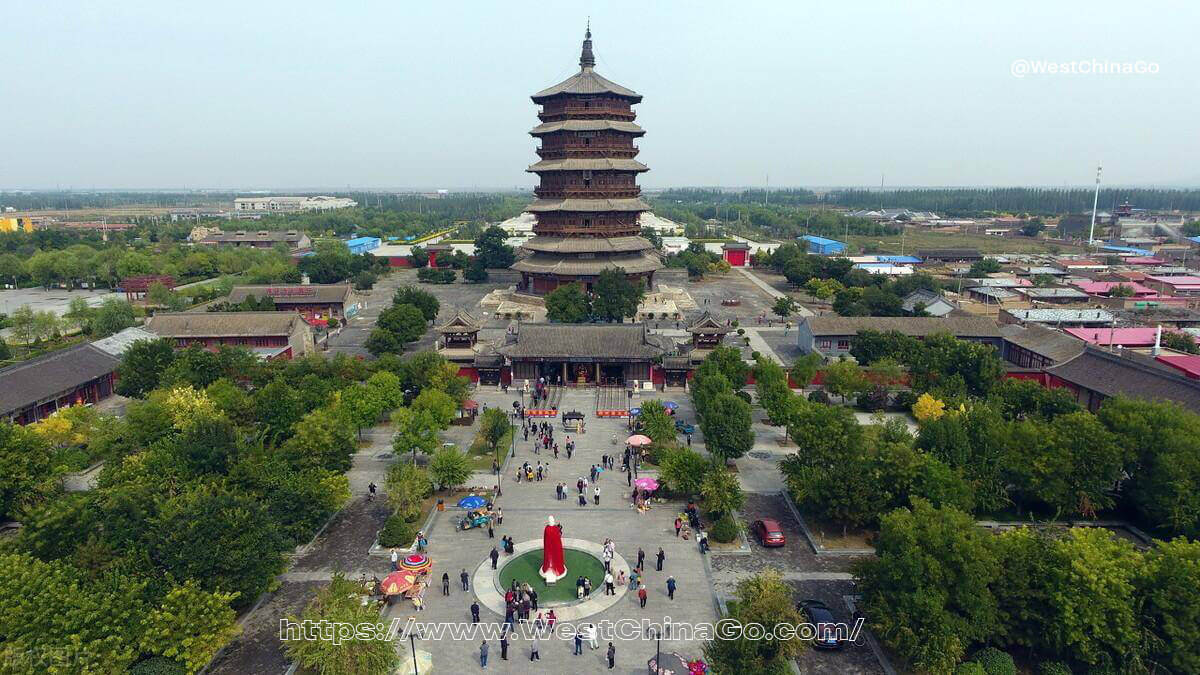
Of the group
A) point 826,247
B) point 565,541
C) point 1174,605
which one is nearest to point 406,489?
point 565,541

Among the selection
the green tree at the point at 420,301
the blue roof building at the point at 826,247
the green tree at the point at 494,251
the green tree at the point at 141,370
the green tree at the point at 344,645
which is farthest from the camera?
the blue roof building at the point at 826,247

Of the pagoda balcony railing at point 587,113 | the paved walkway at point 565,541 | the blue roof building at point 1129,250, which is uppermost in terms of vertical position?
the pagoda balcony railing at point 587,113

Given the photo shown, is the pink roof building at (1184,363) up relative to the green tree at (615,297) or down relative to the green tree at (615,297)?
down

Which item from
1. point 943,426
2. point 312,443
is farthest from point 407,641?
point 943,426

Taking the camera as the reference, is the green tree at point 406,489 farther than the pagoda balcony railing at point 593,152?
No

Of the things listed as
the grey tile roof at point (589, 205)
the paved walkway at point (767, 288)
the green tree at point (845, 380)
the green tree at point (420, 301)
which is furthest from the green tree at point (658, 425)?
the paved walkway at point (767, 288)

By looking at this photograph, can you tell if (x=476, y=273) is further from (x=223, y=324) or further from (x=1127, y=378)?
(x=1127, y=378)

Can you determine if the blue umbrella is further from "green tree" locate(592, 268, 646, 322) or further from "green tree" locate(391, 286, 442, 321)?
"green tree" locate(391, 286, 442, 321)

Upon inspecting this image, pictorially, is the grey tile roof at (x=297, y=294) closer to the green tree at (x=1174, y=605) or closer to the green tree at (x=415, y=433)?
the green tree at (x=415, y=433)
